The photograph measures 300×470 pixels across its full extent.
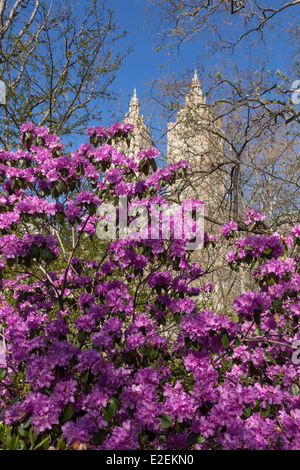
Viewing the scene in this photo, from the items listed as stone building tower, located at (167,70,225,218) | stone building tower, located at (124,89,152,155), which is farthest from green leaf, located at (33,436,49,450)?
stone building tower, located at (124,89,152,155)

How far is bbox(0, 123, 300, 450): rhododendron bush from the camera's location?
1.68m

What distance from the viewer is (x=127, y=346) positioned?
2.34m

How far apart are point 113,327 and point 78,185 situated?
4.12ft

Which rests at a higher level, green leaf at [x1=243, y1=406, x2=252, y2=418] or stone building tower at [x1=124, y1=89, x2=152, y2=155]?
stone building tower at [x1=124, y1=89, x2=152, y2=155]

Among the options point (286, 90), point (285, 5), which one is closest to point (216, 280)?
point (286, 90)

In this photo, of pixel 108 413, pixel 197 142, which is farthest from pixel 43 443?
pixel 197 142

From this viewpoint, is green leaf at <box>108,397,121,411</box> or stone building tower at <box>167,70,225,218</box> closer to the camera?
green leaf at <box>108,397,121,411</box>

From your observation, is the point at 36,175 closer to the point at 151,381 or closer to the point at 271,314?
the point at 151,381

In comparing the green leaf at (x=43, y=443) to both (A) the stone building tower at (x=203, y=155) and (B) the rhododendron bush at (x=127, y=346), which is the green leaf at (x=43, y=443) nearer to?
(B) the rhododendron bush at (x=127, y=346)

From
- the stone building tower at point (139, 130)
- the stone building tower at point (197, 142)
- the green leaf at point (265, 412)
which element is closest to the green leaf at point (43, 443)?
the green leaf at point (265, 412)

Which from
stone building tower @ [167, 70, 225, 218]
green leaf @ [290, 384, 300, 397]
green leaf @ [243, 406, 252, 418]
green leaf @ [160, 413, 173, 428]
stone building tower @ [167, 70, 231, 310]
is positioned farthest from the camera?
stone building tower @ [167, 70, 231, 310]

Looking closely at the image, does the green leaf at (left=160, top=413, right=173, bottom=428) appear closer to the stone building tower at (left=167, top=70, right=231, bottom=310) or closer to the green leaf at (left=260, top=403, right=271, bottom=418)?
the green leaf at (left=260, top=403, right=271, bottom=418)

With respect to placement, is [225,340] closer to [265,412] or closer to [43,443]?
[265,412]

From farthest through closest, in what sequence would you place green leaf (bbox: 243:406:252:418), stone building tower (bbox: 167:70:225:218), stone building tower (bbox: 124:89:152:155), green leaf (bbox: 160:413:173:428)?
Answer: stone building tower (bbox: 124:89:152:155)
stone building tower (bbox: 167:70:225:218)
green leaf (bbox: 243:406:252:418)
green leaf (bbox: 160:413:173:428)
